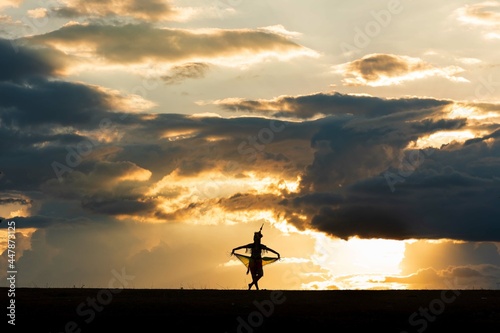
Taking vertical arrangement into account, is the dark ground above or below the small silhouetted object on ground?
below

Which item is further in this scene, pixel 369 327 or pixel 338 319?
pixel 338 319

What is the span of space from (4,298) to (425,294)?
69.2 feet

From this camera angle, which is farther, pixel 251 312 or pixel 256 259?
pixel 256 259

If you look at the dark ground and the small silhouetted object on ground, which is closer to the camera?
the dark ground

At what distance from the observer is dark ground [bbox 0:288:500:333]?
25844mm

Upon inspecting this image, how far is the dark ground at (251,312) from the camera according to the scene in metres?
25.8

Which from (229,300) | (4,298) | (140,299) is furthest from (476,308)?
(4,298)

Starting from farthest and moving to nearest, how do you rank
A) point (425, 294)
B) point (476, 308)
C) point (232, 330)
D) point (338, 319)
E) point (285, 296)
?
1. point (425, 294)
2. point (285, 296)
3. point (476, 308)
4. point (338, 319)
5. point (232, 330)

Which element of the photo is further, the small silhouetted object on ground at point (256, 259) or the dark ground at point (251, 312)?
the small silhouetted object on ground at point (256, 259)

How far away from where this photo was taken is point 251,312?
29141 millimetres

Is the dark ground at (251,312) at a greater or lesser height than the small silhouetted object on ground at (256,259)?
lesser

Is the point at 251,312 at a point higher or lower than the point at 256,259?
lower

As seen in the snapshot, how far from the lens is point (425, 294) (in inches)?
1587

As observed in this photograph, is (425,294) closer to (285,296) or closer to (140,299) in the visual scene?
(285,296)
